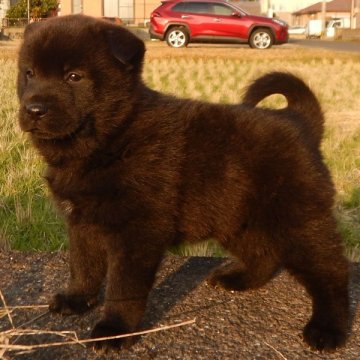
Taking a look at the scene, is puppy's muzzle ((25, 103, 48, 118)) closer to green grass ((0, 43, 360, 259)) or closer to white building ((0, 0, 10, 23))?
green grass ((0, 43, 360, 259))

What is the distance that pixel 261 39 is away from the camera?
966 inches

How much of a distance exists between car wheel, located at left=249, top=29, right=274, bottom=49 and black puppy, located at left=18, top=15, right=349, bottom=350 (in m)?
22.0

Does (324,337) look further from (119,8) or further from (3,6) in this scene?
(3,6)

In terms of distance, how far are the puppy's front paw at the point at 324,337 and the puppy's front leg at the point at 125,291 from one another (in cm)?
69

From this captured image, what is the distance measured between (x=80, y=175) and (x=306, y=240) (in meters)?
1.01

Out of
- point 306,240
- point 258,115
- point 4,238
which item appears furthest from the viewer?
point 4,238

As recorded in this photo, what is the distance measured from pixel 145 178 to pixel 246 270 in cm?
82

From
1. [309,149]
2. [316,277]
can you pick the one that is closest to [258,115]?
[309,149]

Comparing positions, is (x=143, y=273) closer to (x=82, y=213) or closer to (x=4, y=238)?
(x=82, y=213)

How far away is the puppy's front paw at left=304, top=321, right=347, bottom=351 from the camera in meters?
2.65

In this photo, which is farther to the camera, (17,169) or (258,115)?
(17,169)

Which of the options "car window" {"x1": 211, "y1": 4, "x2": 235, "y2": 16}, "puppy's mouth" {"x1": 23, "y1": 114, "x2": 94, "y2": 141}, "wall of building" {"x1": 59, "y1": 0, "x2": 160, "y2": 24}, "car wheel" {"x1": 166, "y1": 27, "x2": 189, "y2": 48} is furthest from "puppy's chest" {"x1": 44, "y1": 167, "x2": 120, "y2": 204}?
"wall of building" {"x1": 59, "y1": 0, "x2": 160, "y2": 24}

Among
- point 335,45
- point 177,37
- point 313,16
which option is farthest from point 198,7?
point 313,16

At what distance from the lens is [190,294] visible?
3.15m
